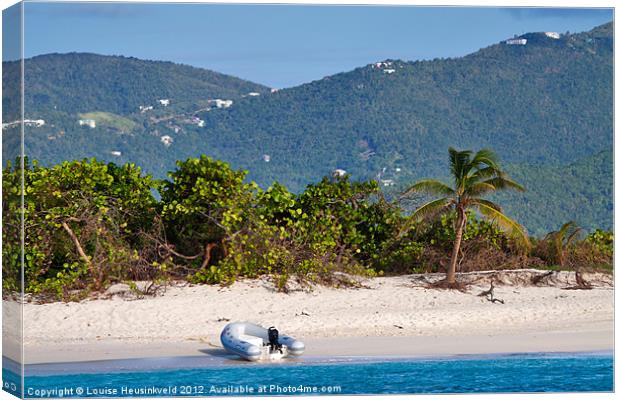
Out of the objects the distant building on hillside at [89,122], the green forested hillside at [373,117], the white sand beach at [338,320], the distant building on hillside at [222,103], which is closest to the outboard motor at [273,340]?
the white sand beach at [338,320]

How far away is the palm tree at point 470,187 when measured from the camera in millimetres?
13672

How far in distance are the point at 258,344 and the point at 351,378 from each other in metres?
1.20

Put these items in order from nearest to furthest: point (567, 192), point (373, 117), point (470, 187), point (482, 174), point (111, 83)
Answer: point (482, 174) → point (470, 187) → point (567, 192) → point (373, 117) → point (111, 83)

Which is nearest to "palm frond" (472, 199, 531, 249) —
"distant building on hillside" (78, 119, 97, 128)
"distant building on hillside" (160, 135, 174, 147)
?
"distant building on hillside" (160, 135, 174, 147)

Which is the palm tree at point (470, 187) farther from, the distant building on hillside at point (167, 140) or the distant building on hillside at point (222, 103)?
the distant building on hillside at point (167, 140)

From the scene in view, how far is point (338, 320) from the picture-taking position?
12.5 meters

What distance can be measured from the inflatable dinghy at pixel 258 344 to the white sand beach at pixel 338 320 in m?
0.28

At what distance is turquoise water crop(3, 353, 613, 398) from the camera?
32.8 ft

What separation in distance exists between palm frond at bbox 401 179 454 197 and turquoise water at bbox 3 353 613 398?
3157mm

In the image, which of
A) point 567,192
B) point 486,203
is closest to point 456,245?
point 486,203

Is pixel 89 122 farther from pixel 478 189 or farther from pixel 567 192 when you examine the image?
pixel 478 189

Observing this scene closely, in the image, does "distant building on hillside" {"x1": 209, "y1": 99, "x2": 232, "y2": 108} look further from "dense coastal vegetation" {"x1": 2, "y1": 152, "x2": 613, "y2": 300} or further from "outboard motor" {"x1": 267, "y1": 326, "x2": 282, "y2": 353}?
"outboard motor" {"x1": 267, "y1": 326, "x2": 282, "y2": 353}

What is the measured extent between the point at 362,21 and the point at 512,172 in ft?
14.7

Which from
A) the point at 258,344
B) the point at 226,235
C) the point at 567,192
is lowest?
the point at 258,344
